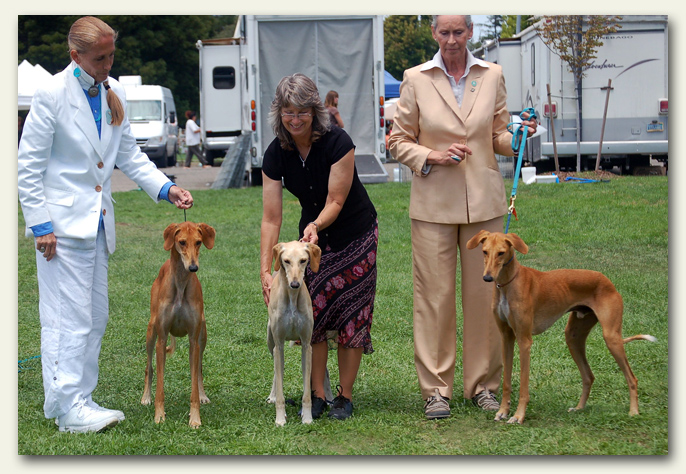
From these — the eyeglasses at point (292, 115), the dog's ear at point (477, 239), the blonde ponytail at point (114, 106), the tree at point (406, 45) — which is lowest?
the dog's ear at point (477, 239)

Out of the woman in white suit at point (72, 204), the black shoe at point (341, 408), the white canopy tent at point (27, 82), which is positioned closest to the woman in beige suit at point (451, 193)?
the black shoe at point (341, 408)

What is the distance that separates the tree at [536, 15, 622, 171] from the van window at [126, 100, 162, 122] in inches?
644

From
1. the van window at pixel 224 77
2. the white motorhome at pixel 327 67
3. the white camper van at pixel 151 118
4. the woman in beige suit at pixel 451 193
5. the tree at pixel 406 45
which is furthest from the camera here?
the tree at pixel 406 45

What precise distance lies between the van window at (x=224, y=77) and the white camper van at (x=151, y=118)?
5834mm

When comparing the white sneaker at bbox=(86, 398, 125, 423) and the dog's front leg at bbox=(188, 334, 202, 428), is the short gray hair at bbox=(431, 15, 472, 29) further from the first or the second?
the white sneaker at bbox=(86, 398, 125, 423)

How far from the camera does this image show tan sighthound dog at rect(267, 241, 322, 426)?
4.23m

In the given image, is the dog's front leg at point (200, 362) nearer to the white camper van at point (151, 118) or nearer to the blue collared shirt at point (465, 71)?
the blue collared shirt at point (465, 71)

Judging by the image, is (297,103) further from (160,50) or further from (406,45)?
(160,50)

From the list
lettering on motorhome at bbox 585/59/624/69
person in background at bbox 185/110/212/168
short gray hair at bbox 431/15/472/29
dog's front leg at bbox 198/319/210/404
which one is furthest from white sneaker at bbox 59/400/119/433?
person in background at bbox 185/110/212/168

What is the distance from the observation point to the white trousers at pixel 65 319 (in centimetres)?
435

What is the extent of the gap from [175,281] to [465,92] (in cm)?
209

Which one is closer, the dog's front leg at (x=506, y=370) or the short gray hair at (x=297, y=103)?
the short gray hair at (x=297, y=103)

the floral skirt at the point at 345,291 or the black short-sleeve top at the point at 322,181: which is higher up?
the black short-sleeve top at the point at 322,181

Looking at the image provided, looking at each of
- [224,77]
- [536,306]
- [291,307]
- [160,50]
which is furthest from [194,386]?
[160,50]
